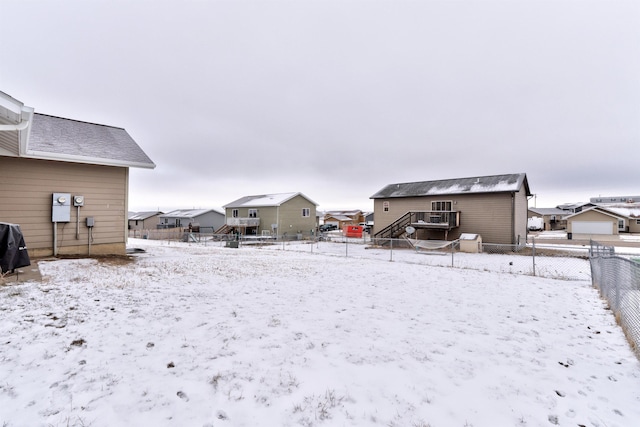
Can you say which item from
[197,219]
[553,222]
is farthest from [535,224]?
[197,219]

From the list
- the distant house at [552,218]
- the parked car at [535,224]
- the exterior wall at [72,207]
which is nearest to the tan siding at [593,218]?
the parked car at [535,224]

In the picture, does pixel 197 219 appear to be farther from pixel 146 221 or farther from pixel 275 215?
pixel 275 215

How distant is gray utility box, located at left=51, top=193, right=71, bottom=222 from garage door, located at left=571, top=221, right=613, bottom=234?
4755 centimetres

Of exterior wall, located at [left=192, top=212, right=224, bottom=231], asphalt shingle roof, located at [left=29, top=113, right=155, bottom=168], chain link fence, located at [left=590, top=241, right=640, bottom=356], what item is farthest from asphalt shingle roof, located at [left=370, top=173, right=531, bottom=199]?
exterior wall, located at [left=192, top=212, right=224, bottom=231]

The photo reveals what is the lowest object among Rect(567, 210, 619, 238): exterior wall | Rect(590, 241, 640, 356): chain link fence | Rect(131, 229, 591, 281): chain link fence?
Rect(131, 229, 591, 281): chain link fence

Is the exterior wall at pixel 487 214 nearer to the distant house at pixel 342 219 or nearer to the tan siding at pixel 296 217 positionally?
the tan siding at pixel 296 217

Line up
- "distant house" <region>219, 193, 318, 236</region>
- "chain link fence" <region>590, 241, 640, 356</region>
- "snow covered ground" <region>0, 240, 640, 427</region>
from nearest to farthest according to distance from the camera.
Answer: "snow covered ground" <region>0, 240, 640, 427</region> → "chain link fence" <region>590, 241, 640, 356</region> → "distant house" <region>219, 193, 318, 236</region>

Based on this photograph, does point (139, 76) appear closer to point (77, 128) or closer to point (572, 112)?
point (77, 128)

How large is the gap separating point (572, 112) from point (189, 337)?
21261 millimetres

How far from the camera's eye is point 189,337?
3.79 meters

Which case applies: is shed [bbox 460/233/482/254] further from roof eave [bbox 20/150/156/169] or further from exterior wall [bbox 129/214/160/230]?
exterior wall [bbox 129/214/160/230]

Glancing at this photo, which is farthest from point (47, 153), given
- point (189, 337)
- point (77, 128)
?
point (189, 337)

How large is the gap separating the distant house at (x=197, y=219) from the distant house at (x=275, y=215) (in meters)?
10.0

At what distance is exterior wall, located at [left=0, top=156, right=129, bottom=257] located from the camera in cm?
871
